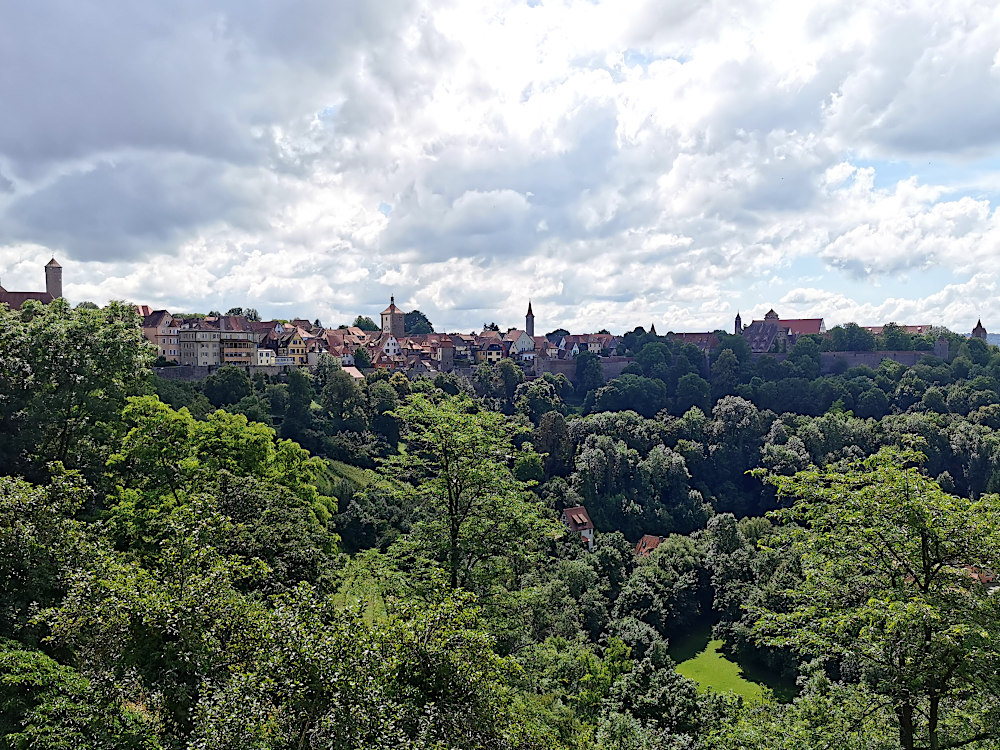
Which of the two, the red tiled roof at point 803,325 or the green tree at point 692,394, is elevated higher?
the red tiled roof at point 803,325

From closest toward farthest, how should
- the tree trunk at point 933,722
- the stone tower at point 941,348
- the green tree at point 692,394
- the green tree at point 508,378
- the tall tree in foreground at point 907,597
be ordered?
the tall tree in foreground at point 907,597, the tree trunk at point 933,722, the green tree at point 508,378, the green tree at point 692,394, the stone tower at point 941,348

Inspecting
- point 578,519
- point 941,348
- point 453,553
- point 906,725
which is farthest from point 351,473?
point 941,348

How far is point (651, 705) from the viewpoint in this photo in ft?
80.2

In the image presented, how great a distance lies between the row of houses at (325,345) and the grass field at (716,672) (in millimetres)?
46244

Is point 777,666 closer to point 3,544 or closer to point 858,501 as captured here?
point 858,501

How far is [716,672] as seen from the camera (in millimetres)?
36781

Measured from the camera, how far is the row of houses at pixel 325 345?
68750 millimetres

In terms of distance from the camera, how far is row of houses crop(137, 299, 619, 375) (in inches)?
2707

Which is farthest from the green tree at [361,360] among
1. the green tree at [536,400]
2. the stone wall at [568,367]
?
the stone wall at [568,367]

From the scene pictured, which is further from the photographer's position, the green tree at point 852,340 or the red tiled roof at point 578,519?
the green tree at point 852,340

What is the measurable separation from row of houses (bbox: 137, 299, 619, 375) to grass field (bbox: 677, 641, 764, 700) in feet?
152

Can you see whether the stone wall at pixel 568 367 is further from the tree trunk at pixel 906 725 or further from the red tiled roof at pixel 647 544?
the tree trunk at pixel 906 725

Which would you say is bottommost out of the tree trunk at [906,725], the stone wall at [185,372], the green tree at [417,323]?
the tree trunk at [906,725]

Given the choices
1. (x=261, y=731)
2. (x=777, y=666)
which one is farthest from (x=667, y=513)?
(x=261, y=731)
